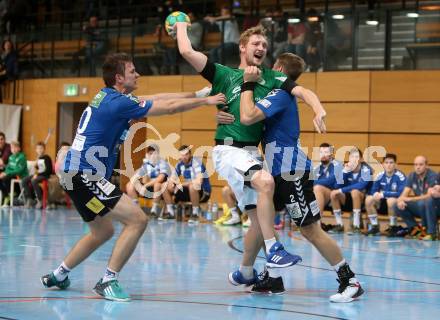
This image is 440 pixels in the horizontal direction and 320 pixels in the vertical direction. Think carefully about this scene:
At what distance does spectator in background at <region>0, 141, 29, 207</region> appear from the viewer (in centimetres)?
1703

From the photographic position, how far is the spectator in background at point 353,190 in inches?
502

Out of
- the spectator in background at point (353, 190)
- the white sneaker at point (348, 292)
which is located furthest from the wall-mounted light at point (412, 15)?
the white sneaker at point (348, 292)

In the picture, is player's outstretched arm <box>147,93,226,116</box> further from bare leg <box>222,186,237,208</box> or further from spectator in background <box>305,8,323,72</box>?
spectator in background <box>305,8,323,72</box>

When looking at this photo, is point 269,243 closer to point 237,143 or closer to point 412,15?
point 237,143

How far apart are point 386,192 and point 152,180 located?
4853mm

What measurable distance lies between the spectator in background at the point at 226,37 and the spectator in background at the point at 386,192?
15.7 ft

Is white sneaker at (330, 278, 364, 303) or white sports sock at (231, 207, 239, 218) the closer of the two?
white sneaker at (330, 278, 364, 303)

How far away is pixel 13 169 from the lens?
672 inches

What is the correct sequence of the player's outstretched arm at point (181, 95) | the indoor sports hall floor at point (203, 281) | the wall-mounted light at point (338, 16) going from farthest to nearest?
the wall-mounted light at point (338, 16)
the player's outstretched arm at point (181, 95)
the indoor sports hall floor at point (203, 281)

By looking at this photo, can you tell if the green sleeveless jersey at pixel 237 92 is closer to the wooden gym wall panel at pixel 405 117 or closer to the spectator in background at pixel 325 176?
the spectator in background at pixel 325 176

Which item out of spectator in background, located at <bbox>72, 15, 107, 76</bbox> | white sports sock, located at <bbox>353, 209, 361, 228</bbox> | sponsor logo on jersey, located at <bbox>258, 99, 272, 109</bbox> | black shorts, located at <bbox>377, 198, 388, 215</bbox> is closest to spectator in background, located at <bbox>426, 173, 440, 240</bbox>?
black shorts, located at <bbox>377, 198, 388, 215</bbox>

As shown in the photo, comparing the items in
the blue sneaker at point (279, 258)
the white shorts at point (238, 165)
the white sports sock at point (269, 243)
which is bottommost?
the blue sneaker at point (279, 258)

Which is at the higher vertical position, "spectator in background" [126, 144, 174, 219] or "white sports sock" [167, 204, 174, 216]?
"spectator in background" [126, 144, 174, 219]

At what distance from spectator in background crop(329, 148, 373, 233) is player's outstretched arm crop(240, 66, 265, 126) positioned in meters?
7.17
